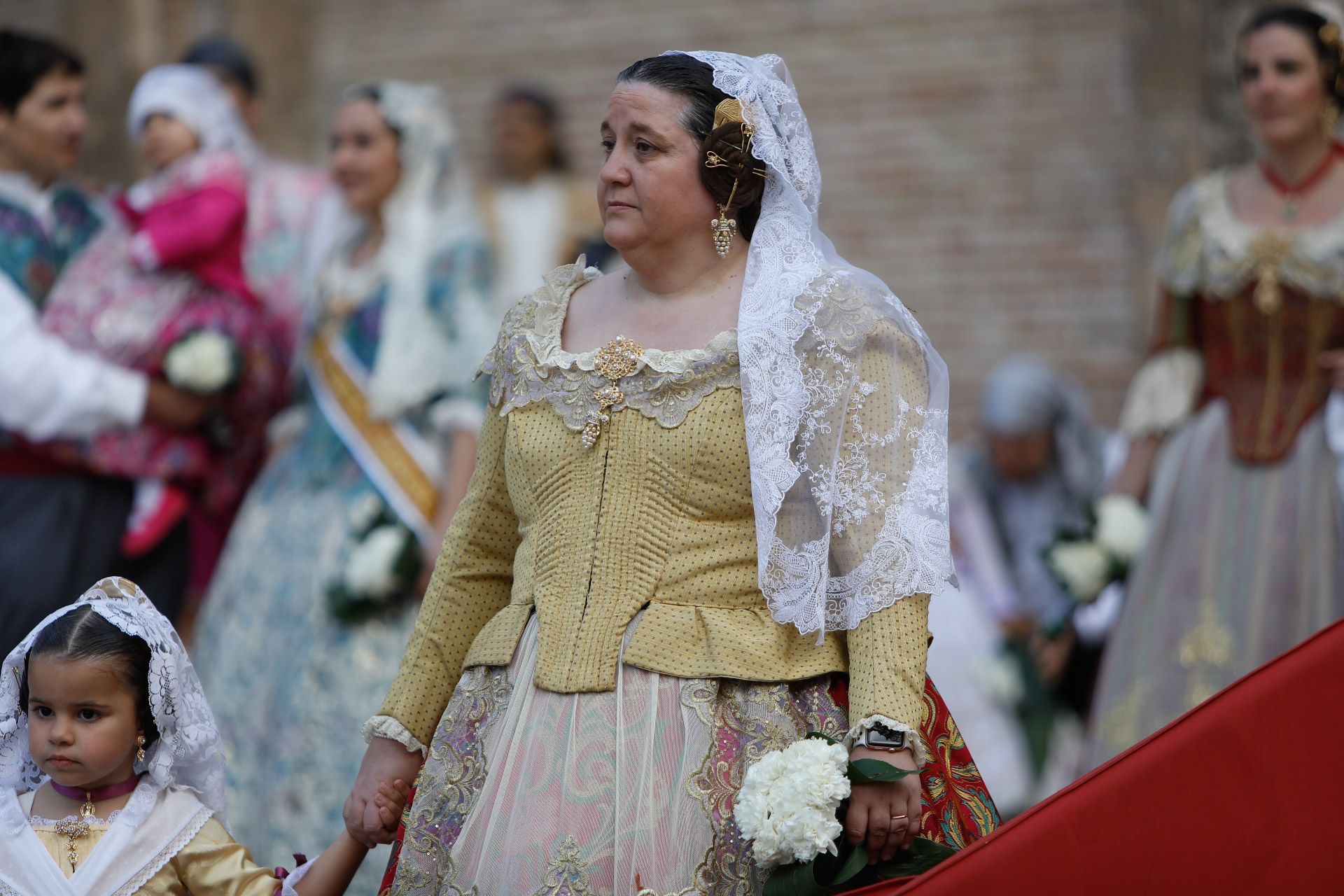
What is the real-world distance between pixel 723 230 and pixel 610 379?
300mm

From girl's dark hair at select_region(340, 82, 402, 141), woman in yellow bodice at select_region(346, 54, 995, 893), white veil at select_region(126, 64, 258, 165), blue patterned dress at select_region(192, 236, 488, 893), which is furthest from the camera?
white veil at select_region(126, 64, 258, 165)

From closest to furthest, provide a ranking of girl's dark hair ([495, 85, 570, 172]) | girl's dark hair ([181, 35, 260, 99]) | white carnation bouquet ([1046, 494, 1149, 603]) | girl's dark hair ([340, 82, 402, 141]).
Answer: white carnation bouquet ([1046, 494, 1149, 603]) < girl's dark hair ([340, 82, 402, 141]) < girl's dark hair ([181, 35, 260, 99]) < girl's dark hair ([495, 85, 570, 172])

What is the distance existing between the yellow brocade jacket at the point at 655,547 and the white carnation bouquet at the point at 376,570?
6.21 ft

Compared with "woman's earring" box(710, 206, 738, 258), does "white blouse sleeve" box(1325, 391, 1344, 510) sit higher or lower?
lower

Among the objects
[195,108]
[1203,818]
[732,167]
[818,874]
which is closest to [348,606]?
[195,108]

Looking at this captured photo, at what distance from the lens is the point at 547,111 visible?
23.8 ft

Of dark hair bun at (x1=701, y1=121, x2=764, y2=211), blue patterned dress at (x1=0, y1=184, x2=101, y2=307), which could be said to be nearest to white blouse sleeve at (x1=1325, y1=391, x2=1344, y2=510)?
dark hair bun at (x1=701, y1=121, x2=764, y2=211)

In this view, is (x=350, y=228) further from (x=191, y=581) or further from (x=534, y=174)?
(x=534, y=174)

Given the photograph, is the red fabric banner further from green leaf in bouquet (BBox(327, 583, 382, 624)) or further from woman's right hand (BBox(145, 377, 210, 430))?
woman's right hand (BBox(145, 377, 210, 430))

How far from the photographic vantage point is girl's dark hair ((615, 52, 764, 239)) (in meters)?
2.71

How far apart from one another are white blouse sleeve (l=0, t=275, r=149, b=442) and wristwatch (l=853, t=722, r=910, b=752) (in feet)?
9.65

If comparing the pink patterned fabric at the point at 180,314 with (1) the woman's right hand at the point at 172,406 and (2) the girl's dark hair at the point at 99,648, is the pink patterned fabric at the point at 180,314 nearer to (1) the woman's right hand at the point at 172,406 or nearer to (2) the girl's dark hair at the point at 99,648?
(1) the woman's right hand at the point at 172,406

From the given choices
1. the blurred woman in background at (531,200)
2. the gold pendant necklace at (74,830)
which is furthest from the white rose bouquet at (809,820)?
the blurred woman in background at (531,200)

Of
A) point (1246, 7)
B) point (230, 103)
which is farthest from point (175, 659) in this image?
point (1246, 7)
